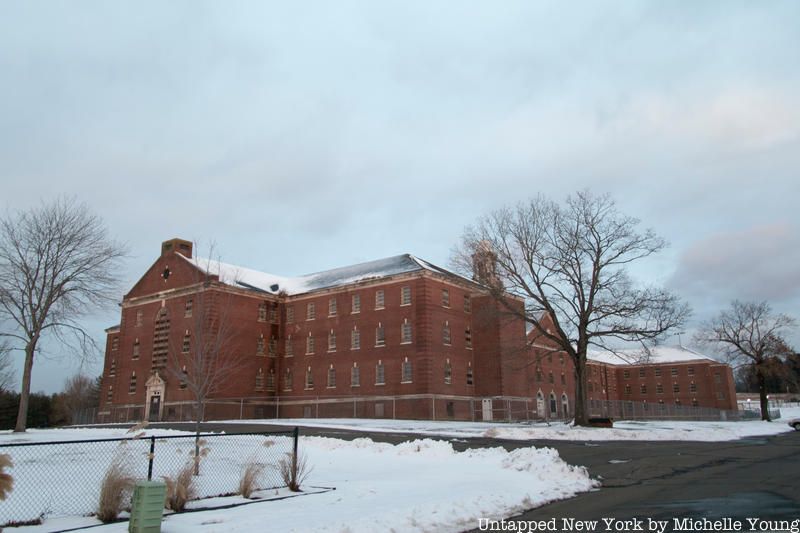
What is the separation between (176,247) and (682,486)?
5474 cm

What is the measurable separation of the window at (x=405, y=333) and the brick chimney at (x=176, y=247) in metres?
24.1

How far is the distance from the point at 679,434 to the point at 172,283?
45.6 meters

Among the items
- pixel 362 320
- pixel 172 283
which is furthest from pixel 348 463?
pixel 172 283

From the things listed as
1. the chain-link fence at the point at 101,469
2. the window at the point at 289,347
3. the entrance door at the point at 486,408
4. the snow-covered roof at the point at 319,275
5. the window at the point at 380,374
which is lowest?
the chain-link fence at the point at 101,469

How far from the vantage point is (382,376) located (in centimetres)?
5106

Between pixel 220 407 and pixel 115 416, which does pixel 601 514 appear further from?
pixel 115 416

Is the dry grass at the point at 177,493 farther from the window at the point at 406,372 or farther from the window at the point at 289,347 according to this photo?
the window at the point at 289,347

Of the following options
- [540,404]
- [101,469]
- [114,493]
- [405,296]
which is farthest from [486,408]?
[114,493]

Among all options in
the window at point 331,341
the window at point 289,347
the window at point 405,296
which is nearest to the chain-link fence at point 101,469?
the window at point 405,296

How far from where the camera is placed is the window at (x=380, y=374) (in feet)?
167

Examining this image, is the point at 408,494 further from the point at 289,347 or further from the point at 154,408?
the point at 154,408

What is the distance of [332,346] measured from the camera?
55.6 meters

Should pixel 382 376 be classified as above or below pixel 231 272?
below

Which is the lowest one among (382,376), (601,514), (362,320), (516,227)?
(601,514)
